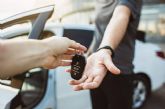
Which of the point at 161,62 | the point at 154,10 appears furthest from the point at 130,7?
the point at 154,10

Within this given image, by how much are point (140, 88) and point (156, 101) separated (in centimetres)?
41

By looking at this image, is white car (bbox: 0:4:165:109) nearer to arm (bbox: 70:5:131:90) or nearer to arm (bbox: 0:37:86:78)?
arm (bbox: 70:5:131:90)

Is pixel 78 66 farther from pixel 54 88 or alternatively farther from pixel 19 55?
pixel 54 88

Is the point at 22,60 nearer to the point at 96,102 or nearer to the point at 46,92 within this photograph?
the point at 96,102

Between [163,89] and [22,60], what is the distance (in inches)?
188

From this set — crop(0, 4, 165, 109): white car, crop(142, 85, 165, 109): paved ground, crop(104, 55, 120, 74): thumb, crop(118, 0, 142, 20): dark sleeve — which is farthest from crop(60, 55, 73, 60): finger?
crop(142, 85, 165, 109): paved ground

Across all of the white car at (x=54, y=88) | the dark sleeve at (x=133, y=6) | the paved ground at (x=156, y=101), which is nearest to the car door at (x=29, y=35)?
the white car at (x=54, y=88)

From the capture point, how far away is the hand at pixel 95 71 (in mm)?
1561

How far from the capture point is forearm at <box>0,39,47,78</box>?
4.35ft

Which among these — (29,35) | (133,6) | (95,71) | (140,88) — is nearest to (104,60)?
(95,71)

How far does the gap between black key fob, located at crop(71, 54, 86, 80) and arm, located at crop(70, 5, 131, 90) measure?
1.0 inches

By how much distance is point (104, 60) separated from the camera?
1.66 metres

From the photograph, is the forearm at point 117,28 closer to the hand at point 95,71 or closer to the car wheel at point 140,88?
the hand at point 95,71

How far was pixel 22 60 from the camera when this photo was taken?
138 cm
